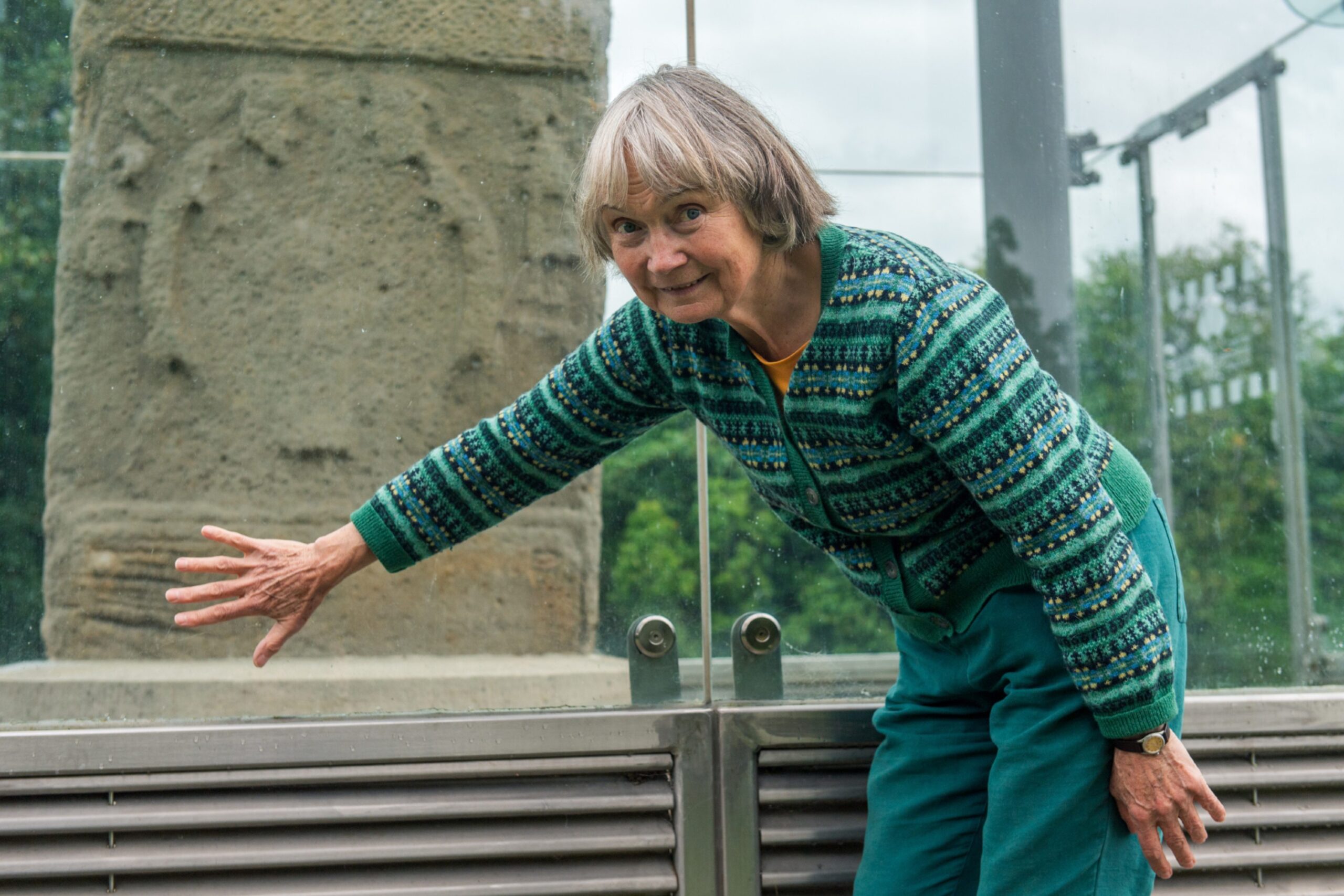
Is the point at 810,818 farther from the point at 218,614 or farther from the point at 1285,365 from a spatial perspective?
the point at 1285,365

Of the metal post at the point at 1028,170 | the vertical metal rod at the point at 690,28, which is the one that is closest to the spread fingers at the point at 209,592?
the vertical metal rod at the point at 690,28

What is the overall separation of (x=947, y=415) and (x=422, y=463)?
819 millimetres

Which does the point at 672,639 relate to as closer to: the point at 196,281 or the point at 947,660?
the point at 947,660

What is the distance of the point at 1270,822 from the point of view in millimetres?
2334

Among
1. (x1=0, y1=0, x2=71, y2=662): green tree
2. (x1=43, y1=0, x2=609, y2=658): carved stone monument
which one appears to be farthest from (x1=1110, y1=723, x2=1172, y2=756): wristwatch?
(x1=0, y1=0, x2=71, y2=662): green tree

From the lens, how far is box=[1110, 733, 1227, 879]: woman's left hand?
168cm

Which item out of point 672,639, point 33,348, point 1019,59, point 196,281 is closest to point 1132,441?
point 1019,59

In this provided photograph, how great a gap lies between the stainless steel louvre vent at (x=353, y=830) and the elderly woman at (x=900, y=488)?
1.02 ft

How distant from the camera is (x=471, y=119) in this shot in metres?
2.41

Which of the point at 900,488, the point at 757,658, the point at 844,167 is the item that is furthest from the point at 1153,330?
the point at 900,488

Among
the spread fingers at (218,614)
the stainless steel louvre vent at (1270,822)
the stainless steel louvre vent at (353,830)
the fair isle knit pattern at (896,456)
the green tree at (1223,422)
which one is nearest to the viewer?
the fair isle knit pattern at (896,456)

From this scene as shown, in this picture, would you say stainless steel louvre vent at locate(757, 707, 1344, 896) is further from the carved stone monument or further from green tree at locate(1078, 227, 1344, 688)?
the carved stone monument

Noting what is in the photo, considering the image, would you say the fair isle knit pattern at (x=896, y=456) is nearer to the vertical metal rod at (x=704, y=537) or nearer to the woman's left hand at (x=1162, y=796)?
the woman's left hand at (x=1162, y=796)

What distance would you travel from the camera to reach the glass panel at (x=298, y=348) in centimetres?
225
